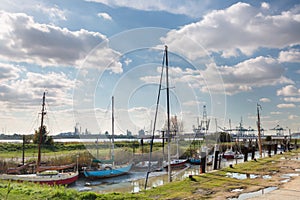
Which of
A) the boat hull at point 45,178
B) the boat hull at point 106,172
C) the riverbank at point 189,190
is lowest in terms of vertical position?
the boat hull at point 106,172

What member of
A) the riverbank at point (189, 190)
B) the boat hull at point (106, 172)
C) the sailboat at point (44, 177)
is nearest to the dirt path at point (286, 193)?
the riverbank at point (189, 190)

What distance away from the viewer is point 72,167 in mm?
27969

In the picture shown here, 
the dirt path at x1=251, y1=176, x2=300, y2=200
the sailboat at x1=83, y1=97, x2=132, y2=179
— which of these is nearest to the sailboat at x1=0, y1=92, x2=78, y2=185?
the sailboat at x1=83, y1=97, x2=132, y2=179

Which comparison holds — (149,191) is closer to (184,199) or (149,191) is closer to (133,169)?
(184,199)

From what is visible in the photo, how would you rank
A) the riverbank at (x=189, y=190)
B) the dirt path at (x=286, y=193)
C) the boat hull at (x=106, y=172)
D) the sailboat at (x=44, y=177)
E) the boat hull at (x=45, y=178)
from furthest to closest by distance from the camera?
the boat hull at (x=106, y=172), the sailboat at (x=44, y=177), the boat hull at (x=45, y=178), the riverbank at (x=189, y=190), the dirt path at (x=286, y=193)

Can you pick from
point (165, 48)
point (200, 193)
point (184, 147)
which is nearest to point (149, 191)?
point (200, 193)

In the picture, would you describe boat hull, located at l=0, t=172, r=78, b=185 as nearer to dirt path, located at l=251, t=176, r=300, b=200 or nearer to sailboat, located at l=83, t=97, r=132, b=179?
sailboat, located at l=83, t=97, r=132, b=179

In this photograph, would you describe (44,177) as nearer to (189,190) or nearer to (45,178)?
(45,178)

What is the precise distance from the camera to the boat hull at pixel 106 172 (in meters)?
26.5

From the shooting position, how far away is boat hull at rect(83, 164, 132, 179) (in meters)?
26.5

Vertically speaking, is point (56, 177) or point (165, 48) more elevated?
point (165, 48)

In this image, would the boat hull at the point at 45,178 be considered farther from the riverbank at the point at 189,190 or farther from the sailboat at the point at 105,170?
the riverbank at the point at 189,190

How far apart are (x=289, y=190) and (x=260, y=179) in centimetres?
297

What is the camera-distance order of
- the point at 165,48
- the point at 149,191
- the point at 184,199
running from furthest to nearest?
1. the point at 165,48
2. the point at 149,191
3. the point at 184,199
